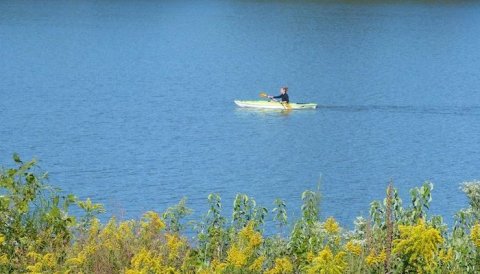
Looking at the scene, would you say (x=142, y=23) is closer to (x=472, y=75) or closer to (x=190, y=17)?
(x=190, y=17)

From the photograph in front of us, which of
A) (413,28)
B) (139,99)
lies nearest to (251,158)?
(139,99)

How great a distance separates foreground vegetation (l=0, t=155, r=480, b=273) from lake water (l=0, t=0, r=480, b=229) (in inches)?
109

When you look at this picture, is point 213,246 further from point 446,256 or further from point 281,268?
point 446,256

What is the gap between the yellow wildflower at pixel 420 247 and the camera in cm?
800

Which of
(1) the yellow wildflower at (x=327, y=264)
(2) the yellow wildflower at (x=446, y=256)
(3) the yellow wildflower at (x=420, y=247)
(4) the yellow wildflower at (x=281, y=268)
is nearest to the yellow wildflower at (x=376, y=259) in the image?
(3) the yellow wildflower at (x=420, y=247)

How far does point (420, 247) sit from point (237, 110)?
153ft

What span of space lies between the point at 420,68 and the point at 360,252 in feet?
227

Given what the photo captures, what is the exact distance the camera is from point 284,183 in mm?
38062

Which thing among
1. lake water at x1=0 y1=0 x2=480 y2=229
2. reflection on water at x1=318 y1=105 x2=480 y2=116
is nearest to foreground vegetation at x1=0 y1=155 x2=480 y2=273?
lake water at x1=0 y1=0 x2=480 y2=229

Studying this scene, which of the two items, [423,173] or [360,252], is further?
[423,173]

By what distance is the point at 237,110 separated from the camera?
179ft

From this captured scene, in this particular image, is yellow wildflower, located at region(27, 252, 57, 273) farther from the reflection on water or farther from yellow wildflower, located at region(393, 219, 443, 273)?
the reflection on water

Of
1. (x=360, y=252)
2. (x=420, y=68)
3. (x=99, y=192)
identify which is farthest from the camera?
(x=420, y=68)

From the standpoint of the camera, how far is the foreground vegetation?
814 centimetres
